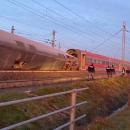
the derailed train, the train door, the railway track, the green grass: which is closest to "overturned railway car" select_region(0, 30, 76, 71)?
the derailed train

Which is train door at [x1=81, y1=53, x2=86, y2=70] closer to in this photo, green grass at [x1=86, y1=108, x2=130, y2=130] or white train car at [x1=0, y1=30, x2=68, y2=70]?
white train car at [x1=0, y1=30, x2=68, y2=70]

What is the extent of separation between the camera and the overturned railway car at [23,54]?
2889cm

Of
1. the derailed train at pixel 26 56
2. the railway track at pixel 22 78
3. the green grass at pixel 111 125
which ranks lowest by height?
the green grass at pixel 111 125

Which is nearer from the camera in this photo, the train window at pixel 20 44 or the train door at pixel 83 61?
the train window at pixel 20 44

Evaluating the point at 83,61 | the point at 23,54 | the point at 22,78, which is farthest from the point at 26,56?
the point at 83,61

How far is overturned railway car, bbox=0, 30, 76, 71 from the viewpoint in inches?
1138

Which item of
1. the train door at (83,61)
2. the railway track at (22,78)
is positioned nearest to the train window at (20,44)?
the railway track at (22,78)

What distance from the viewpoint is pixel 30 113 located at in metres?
13.6

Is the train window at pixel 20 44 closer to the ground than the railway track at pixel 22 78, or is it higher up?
higher up

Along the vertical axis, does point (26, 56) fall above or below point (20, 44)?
below

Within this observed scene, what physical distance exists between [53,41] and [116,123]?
70768mm

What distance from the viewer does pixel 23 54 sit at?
32000 millimetres

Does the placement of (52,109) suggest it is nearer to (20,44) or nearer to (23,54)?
(20,44)

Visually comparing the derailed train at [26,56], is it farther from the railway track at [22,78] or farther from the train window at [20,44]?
Result: the railway track at [22,78]
